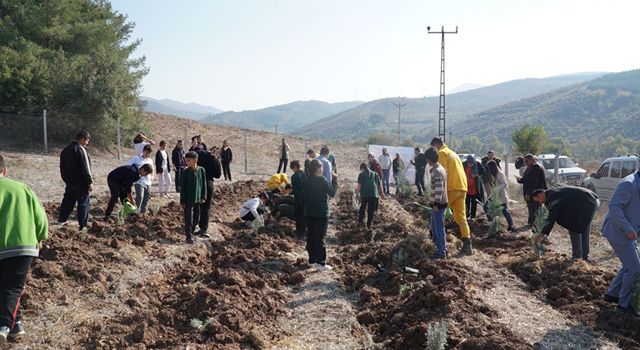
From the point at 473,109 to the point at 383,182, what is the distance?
19124 centimetres

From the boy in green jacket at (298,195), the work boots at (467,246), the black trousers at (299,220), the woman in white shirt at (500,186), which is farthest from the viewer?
the woman in white shirt at (500,186)

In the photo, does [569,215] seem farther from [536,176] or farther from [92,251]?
[92,251]

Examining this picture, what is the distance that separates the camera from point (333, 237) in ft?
34.4

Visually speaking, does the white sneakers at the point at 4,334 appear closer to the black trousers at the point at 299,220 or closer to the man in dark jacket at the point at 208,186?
the man in dark jacket at the point at 208,186

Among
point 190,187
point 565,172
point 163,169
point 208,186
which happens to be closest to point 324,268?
point 190,187

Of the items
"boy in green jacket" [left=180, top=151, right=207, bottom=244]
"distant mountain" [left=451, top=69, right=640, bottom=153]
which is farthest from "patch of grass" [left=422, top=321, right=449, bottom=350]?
"distant mountain" [left=451, top=69, right=640, bottom=153]

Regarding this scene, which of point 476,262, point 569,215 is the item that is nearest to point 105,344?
point 476,262

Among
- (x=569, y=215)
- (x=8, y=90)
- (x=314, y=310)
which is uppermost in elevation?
(x=8, y=90)

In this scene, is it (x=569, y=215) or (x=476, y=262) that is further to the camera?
(x=476, y=262)

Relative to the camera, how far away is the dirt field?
16.3 feet

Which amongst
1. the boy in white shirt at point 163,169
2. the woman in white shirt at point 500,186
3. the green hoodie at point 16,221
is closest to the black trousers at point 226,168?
the boy in white shirt at point 163,169

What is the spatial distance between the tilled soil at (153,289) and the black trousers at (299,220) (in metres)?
0.78

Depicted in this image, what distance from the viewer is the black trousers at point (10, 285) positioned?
4438mm

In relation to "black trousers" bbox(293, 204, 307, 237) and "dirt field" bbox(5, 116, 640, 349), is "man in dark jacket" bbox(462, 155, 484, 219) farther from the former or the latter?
"black trousers" bbox(293, 204, 307, 237)
